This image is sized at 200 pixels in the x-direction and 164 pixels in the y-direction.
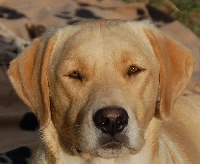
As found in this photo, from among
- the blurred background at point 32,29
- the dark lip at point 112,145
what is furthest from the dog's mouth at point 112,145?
the blurred background at point 32,29

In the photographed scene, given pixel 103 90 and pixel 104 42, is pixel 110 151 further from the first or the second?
pixel 104 42

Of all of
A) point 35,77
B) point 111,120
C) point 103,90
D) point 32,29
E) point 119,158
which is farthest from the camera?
point 32,29

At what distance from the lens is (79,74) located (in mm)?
4426

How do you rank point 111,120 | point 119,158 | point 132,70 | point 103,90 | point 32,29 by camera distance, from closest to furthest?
point 111,120 → point 103,90 → point 132,70 → point 119,158 → point 32,29

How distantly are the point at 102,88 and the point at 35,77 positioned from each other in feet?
1.83

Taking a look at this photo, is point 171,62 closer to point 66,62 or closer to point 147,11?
point 66,62

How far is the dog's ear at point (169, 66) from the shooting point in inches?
185

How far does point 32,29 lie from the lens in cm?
880

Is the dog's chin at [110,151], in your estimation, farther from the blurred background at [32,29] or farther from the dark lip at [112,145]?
the blurred background at [32,29]

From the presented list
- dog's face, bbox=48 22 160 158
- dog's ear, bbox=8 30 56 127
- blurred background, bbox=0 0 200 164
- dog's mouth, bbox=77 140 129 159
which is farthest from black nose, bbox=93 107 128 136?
blurred background, bbox=0 0 200 164

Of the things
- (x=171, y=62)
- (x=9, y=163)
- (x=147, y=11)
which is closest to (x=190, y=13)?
(x=147, y=11)

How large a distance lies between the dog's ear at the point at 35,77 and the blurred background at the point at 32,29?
5.85 ft

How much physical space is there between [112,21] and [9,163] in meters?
2.16

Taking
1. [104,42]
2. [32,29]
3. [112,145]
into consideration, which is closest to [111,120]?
[112,145]
